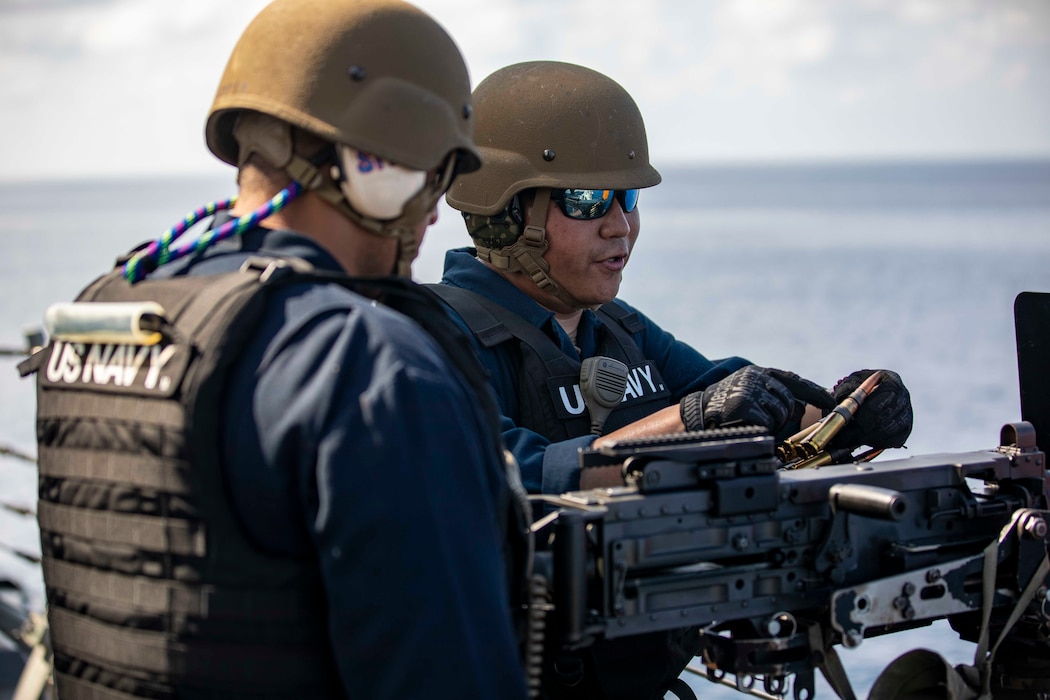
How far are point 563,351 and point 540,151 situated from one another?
0.64 m

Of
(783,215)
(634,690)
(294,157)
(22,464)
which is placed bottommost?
(634,690)

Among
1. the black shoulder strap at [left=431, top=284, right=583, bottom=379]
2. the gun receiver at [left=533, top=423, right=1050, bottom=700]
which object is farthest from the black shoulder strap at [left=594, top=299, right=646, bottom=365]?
the gun receiver at [left=533, top=423, right=1050, bottom=700]

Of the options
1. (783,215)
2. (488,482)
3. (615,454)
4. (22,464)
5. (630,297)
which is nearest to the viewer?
(488,482)

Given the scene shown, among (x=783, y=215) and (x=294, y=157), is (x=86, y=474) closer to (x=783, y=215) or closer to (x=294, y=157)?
(x=294, y=157)

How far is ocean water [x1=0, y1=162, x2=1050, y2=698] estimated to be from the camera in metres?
10.2

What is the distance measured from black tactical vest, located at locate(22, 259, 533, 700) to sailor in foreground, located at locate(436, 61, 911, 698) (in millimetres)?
1470

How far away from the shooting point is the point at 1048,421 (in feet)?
11.6

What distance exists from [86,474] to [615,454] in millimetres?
1040

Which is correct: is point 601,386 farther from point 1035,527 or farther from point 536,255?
point 1035,527


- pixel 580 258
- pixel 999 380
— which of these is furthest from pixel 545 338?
pixel 999 380

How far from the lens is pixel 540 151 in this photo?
4.30 m

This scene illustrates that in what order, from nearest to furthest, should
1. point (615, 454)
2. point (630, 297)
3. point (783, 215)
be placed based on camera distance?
point (615, 454) < point (630, 297) < point (783, 215)

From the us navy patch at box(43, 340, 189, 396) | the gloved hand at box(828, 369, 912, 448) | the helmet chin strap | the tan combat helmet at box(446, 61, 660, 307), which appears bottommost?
the gloved hand at box(828, 369, 912, 448)

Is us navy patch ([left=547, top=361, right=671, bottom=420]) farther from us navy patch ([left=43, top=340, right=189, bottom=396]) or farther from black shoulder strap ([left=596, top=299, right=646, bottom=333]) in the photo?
us navy patch ([left=43, top=340, right=189, bottom=396])
